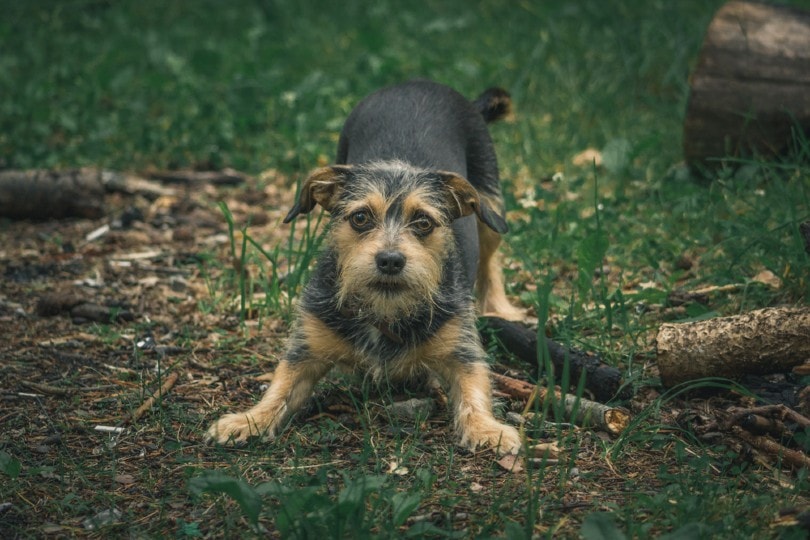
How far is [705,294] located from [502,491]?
2.29 metres

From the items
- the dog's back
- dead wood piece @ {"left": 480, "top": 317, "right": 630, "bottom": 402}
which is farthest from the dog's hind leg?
dead wood piece @ {"left": 480, "top": 317, "right": 630, "bottom": 402}

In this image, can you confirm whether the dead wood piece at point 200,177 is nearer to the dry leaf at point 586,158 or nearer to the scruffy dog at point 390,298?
the dry leaf at point 586,158

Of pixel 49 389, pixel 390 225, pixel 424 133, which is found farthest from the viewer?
pixel 424 133

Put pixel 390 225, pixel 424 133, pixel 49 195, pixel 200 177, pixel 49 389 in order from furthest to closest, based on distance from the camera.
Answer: pixel 200 177 → pixel 49 195 → pixel 424 133 → pixel 49 389 → pixel 390 225

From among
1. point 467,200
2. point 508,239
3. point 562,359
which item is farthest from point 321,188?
point 508,239

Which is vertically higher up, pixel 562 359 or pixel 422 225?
pixel 422 225

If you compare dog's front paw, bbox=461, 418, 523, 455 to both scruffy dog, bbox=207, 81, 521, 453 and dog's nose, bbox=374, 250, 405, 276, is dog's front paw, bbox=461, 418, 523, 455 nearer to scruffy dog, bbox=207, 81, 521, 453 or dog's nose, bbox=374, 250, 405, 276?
scruffy dog, bbox=207, 81, 521, 453

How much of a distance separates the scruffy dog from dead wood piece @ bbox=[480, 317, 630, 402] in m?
0.29

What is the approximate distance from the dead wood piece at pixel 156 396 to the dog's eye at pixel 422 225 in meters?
1.33

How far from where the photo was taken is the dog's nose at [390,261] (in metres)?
3.87

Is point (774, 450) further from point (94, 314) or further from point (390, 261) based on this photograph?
point (94, 314)

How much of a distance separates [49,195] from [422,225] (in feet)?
12.4

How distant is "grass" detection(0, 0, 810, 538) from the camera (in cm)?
316

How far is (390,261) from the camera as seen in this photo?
3873 mm
